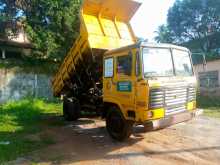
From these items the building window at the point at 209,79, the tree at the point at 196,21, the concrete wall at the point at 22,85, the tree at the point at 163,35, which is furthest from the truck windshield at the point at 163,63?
the tree at the point at 163,35

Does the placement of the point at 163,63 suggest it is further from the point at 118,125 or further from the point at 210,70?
the point at 210,70

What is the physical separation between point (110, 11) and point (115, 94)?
11.2ft

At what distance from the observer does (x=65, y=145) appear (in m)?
8.44

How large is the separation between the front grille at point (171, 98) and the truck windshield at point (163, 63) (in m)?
0.41

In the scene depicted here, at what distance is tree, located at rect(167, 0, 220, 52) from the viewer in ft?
114

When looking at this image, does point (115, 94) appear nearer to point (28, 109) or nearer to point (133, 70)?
point (133, 70)

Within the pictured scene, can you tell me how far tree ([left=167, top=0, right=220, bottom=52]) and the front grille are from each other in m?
28.2

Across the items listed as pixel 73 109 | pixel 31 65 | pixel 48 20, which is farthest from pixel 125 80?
pixel 48 20

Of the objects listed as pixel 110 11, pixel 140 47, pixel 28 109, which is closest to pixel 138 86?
pixel 140 47

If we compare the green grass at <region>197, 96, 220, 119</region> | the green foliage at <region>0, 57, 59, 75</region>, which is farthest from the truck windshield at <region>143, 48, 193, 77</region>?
the green foliage at <region>0, 57, 59, 75</region>

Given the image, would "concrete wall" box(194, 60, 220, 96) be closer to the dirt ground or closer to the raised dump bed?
the dirt ground

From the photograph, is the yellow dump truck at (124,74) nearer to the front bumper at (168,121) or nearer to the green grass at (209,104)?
the front bumper at (168,121)

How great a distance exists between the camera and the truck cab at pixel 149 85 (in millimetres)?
7438

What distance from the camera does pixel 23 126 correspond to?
11.0 metres
